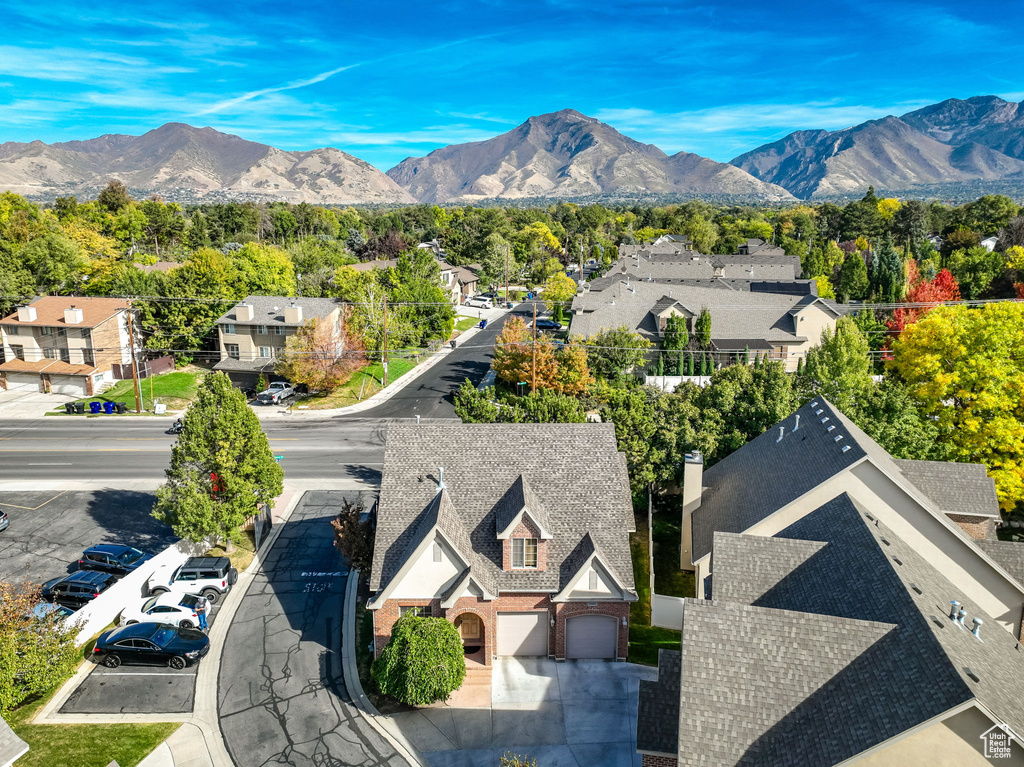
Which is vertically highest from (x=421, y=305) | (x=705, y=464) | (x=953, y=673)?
(x=421, y=305)

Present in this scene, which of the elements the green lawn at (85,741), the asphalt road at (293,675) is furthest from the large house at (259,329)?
the green lawn at (85,741)

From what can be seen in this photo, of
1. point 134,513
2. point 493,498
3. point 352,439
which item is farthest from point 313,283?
point 493,498

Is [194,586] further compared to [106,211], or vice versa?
[106,211]

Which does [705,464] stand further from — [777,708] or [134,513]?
[134,513]

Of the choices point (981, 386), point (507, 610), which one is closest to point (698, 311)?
point (981, 386)

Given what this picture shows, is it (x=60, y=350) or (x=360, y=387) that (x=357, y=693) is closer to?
(x=360, y=387)

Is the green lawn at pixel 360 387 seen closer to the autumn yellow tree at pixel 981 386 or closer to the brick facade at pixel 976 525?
the autumn yellow tree at pixel 981 386
